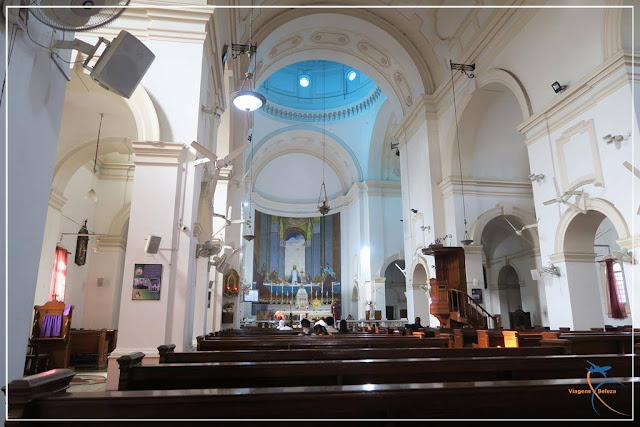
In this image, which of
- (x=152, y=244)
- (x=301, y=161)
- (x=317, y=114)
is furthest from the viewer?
(x=301, y=161)

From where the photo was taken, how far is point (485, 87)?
10.3 metres

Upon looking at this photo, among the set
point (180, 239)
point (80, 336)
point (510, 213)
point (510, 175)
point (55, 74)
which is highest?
point (510, 175)

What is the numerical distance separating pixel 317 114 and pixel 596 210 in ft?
50.8

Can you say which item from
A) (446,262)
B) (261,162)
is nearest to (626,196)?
(446,262)

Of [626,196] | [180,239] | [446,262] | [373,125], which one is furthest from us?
[373,125]

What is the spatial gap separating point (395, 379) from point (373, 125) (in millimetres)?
16886

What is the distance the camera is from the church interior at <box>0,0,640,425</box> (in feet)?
6.54

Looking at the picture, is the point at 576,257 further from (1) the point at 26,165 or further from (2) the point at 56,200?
(2) the point at 56,200

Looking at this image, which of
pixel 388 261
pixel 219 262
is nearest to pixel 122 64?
pixel 219 262

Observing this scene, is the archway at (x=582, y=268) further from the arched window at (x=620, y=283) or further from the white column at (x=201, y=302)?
the white column at (x=201, y=302)

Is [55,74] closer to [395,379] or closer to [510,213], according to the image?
[395,379]

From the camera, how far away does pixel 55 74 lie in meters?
2.47

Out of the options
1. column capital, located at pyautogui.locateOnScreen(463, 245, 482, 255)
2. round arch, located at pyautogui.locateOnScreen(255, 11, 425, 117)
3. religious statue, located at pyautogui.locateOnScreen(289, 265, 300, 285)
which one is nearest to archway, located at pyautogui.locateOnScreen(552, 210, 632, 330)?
column capital, located at pyautogui.locateOnScreen(463, 245, 482, 255)

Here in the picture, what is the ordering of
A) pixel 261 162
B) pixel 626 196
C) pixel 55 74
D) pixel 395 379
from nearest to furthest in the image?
1. pixel 55 74
2. pixel 395 379
3. pixel 626 196
4. pixel 261 162
